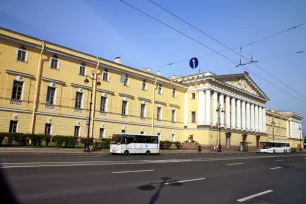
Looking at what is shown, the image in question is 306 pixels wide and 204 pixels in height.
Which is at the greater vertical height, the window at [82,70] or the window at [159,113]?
the window at [82,70]

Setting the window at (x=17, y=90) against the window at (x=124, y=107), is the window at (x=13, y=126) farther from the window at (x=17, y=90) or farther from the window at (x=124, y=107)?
the window at (x=124, y=107)

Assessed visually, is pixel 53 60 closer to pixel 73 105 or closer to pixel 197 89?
pixel 73 105

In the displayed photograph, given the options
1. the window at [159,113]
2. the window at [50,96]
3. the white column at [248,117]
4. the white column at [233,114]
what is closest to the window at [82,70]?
the window at [50,96]

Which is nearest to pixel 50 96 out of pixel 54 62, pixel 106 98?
pixel 54 62

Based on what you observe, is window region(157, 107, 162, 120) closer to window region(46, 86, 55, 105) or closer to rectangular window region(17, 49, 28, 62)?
window region(46, 86, 55, 105)

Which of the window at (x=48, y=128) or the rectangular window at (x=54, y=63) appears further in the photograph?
the rectangular window at (x=54, y=63)

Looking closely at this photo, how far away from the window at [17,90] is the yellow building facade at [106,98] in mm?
96

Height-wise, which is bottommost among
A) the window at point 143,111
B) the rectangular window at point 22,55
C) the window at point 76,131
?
the window at point 76,131

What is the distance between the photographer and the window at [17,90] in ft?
88.4

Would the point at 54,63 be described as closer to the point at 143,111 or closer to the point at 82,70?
the point at 82,70

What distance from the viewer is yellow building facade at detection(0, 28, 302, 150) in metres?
27.1

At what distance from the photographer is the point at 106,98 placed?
A: 35750 mm

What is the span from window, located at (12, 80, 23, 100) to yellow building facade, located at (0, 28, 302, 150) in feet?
0.31

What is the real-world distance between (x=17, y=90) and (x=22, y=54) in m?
3.95
